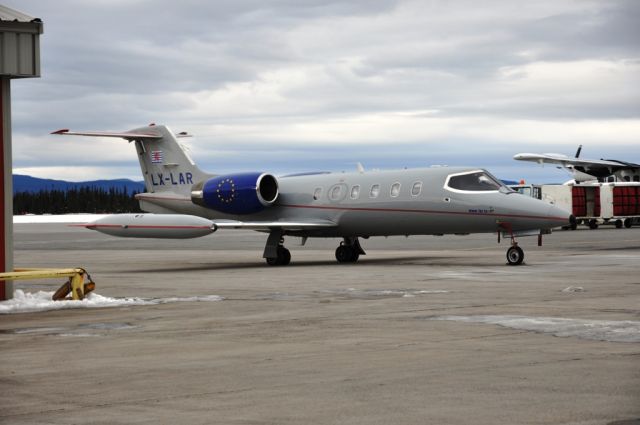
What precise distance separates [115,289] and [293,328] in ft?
27.3

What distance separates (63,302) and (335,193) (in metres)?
14.0

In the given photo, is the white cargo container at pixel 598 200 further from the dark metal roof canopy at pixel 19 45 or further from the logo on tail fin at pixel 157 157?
the dark metal roof canopy at pixel 19 45

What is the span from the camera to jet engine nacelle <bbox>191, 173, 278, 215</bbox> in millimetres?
29891

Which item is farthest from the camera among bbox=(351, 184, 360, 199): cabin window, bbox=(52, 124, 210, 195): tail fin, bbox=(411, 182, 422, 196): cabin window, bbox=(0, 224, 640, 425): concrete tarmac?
bbox=(52, 124, 210, 195): tail fin

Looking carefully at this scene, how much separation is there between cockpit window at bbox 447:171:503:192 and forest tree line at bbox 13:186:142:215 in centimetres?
14413

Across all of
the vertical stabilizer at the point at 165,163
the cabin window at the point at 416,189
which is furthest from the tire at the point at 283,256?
the vertical stabilizer at the point at 165,163

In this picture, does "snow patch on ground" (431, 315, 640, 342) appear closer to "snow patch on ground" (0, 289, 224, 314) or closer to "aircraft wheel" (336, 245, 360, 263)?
"snow patch on ground" (0, 289, 224, 314)

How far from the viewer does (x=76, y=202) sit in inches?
6796

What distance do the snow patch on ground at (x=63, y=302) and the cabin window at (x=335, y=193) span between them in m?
11.8

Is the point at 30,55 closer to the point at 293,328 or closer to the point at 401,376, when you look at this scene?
the point at 293,328

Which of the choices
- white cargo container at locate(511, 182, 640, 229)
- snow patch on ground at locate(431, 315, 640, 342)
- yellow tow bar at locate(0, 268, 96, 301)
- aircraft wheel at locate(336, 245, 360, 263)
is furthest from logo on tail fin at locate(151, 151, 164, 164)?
white cargo container at locate(511, 182, 640, 229)

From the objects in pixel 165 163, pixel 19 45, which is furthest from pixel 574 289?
pixel 165 163

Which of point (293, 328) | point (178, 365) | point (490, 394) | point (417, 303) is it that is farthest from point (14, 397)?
point (417, 303)

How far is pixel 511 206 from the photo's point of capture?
25.7 meters
